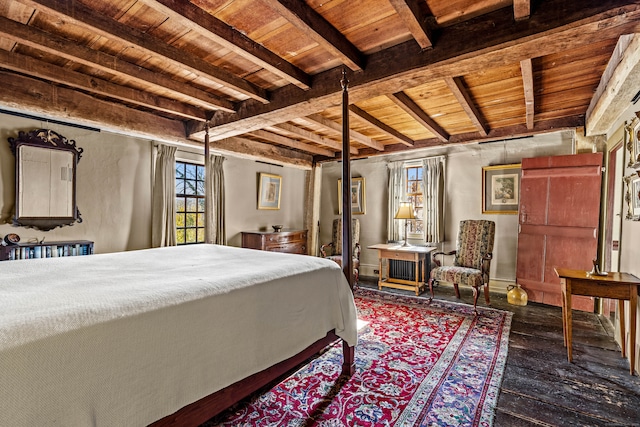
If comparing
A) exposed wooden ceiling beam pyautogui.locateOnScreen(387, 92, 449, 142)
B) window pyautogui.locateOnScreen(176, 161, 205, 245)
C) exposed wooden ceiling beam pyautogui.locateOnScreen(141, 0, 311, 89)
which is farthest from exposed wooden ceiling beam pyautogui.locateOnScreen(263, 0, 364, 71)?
window pyautogui.locateOnScreen(176, 161, 205, 245)

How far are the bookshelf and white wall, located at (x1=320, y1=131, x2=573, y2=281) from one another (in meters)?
4.43

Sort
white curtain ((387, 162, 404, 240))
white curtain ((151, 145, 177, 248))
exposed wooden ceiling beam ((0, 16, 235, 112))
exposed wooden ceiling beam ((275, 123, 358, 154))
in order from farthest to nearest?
white curtain ((387, 162, 404, 240)) → white curtain ((151, 145, 177, 248)) → exposed wooden ceiling beam ((275, 123, 358, 154)) → exposed wooden ceiling beam ((0, 16, 235, 112))

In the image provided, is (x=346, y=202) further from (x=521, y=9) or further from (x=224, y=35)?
(x=521, y=9)

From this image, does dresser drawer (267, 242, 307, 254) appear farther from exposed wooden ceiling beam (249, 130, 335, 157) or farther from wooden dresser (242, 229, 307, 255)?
exposed wooden ceiling beam (249, 130, 335, 157)

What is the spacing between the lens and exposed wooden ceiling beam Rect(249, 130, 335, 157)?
4438mm

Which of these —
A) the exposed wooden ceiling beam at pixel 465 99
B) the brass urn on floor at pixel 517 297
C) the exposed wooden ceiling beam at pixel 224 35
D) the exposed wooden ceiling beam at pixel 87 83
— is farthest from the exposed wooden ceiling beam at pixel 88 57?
the brass urn on floor at pixel 517 297

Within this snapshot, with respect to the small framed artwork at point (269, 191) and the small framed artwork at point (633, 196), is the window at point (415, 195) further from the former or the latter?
the small framed artwork at point (633, 196)

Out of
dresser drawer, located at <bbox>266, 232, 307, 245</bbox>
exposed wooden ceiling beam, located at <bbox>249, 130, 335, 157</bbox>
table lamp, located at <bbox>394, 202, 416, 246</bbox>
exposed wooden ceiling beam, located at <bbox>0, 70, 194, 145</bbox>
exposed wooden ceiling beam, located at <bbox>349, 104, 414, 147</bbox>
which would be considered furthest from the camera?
dresser drawer, located at <bbox>266, 232, 307, 245</bbox>

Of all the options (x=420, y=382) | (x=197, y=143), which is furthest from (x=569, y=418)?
(x=197, y=143)

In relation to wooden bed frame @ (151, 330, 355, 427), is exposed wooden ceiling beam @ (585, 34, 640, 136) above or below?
above

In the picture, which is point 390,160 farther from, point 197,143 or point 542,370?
point 542,370

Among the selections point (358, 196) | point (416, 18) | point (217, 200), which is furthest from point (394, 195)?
point (416, 18)

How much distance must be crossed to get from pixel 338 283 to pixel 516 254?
3.67m

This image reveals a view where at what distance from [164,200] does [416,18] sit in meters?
3.85
